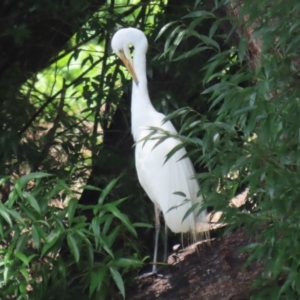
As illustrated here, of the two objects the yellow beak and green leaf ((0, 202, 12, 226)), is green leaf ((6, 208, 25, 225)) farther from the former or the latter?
the yellow beak

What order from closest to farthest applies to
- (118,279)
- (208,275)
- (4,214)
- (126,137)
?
(4,214), (118,279), (208,275), (126,137)

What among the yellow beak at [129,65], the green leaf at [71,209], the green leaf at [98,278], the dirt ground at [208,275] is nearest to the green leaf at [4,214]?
the green leaf at [71,209]

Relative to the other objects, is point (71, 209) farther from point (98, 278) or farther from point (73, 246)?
point (98, 278)

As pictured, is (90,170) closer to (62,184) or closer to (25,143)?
(25,143)

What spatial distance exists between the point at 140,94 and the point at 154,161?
238 mm

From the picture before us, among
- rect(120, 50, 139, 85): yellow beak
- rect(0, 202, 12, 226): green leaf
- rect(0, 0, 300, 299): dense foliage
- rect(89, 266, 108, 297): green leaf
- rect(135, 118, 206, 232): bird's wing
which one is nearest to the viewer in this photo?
rect(0, 0, 300, 299): dense foliage

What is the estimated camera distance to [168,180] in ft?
9.47

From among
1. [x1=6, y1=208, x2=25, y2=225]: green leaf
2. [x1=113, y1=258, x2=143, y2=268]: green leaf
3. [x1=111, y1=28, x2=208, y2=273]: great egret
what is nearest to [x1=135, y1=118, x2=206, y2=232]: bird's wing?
[x1=111, y1=28, x2=208, y2=273]: great egret

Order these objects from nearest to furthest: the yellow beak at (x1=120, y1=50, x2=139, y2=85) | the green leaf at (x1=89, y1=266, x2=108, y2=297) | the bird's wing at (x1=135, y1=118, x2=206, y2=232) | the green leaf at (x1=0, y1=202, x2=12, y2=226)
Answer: the green leaf at (x1=0, y1=202, x2=12, y2=226) → the green leaf at (x1=89, y1=266, x2=108, y2=297) → the bird's wing at (x1=135, y1=118, x2=206, y2=232) → the yellow beak at (x1=120, y1=50, x2=139, y2=85)

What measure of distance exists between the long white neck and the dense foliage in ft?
0.32

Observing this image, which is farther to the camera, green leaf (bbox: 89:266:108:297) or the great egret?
the great egret

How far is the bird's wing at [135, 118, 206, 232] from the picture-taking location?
9.29 feet

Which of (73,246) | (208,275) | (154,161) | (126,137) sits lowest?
(208,275)

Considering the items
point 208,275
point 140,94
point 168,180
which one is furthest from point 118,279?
point 140,94
